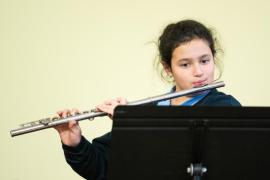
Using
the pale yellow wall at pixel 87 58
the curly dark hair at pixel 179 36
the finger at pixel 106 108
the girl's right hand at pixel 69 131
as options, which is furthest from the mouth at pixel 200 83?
the pale yellow wall at pixel 87 58

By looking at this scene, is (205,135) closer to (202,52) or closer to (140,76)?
(202,52)

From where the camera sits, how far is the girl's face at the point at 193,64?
103 centimetres

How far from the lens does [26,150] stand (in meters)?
1.70

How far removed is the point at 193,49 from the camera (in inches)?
40.9

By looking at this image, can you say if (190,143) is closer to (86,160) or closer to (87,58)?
(86,160)

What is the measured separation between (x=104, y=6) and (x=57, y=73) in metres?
0.38

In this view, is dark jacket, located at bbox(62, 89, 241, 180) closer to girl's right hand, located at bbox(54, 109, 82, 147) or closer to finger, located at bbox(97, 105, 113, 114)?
girl's right hand, located at bbox(54, 109, 82, 147)

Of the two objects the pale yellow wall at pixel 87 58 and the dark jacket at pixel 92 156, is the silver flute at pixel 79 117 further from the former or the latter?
the pale yellow wall at pixel 87 58

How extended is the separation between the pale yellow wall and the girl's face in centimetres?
67

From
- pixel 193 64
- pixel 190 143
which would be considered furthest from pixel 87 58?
pixel 190 143

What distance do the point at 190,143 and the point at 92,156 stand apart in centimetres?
40

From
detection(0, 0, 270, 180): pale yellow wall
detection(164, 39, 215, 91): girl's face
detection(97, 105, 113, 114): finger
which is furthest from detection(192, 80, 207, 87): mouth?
detection(0, 0, 270, 180): pale yellow wall

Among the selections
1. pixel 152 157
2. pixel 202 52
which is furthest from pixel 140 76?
pixel 152 157

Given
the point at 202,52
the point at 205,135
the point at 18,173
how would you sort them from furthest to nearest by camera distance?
the point at 18,173 < the point at 202,52 < the point at 205,135
